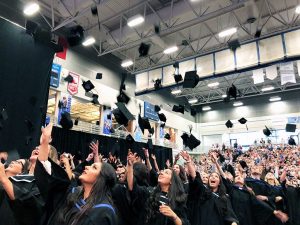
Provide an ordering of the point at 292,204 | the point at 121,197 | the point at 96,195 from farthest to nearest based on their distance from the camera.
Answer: the point at 292,204 → the point at 121,197 → the point at 96,195

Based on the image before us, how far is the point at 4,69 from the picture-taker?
7477 millimetres

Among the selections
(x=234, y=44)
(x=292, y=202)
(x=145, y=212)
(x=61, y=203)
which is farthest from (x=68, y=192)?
(x=234, y=44)

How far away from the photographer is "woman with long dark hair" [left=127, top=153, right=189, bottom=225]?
112 inches

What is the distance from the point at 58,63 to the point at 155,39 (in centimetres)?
476

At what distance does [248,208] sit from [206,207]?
4.25 ft

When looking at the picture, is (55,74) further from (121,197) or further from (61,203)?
(61,203)

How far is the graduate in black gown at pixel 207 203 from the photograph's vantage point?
3354mm

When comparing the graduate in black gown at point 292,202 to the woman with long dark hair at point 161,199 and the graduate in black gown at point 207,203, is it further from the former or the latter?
the woman with long dark hair at point 161,199

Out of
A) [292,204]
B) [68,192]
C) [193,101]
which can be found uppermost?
[193,101]

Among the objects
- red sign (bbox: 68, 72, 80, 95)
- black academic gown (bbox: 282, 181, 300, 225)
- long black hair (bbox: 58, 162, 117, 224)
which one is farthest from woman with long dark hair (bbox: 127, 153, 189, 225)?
red sign (bbox: 68, 72, 80, 95)

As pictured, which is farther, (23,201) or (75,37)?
(75,37)

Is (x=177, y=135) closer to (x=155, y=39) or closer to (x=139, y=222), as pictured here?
(x=155, y=39)

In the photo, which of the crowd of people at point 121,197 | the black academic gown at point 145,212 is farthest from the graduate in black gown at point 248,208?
the black academic gown at point 145,212

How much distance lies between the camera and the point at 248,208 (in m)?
4.36
